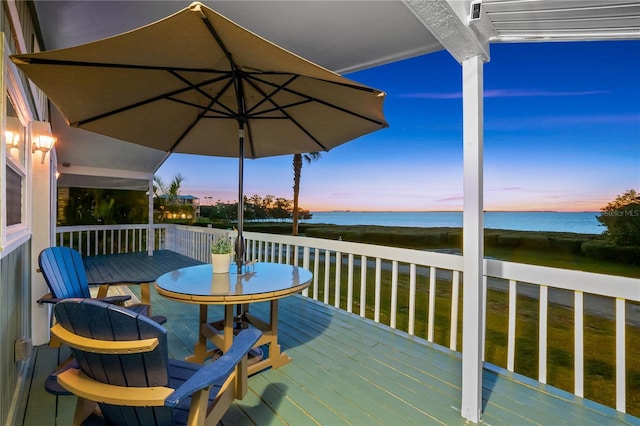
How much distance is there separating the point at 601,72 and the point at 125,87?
55.9ft

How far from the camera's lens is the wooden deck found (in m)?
1.89

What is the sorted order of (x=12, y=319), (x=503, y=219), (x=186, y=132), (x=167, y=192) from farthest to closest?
(x=503, y=219) < (x=167, y=192) < (x=186, y=132) < (x=12, y=319)

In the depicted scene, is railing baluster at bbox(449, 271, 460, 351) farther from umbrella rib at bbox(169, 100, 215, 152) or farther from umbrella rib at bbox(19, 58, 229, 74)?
umbrella rib at bbox(169, 100, 215, 152)

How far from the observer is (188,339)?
3.01 metres

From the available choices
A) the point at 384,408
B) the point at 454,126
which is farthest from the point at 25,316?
the point at 454,126

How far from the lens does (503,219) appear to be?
19188mm

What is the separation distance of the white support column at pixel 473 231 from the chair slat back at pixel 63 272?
295 cm

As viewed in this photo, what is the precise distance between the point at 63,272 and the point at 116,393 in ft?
6.32

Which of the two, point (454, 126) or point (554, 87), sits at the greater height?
point (554, 87)

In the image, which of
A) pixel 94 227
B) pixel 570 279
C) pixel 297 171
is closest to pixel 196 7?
pixel 570 279

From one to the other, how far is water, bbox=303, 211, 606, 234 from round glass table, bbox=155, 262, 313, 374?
1113 cm

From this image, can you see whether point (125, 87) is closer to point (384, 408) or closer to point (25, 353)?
point (25, 353)

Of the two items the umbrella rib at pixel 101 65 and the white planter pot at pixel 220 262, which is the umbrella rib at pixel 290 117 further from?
the white planter pot at pixel 220 262

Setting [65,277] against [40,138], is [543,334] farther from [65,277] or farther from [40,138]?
[40,138]
